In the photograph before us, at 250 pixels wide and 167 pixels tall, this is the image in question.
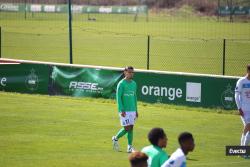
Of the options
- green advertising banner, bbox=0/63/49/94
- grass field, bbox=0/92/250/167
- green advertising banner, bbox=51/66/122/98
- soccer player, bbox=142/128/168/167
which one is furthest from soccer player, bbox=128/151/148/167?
green advertising banner, bbox=0/63/49/94

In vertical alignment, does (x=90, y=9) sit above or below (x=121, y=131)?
above

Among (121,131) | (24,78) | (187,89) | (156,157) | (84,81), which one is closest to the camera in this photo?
(156,157)

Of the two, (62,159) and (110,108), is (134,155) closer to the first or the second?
(62,159)

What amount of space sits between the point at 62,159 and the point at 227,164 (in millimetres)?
3874

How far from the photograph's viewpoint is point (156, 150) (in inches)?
475

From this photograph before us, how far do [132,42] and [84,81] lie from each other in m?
Result: 23.8

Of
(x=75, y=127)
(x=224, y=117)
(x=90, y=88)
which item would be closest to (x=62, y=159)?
(x=75, y=127)

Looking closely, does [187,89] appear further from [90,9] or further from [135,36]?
[90,9]

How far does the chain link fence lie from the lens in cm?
4281

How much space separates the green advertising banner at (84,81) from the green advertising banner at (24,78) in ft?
1.35

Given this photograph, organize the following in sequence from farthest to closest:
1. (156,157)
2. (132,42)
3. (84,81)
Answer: (132,42) → (84,81) → (156,157)

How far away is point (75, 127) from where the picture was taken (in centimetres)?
2367

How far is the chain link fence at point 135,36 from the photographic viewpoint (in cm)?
4281

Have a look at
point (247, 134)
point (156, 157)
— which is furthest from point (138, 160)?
point (247, 134)
